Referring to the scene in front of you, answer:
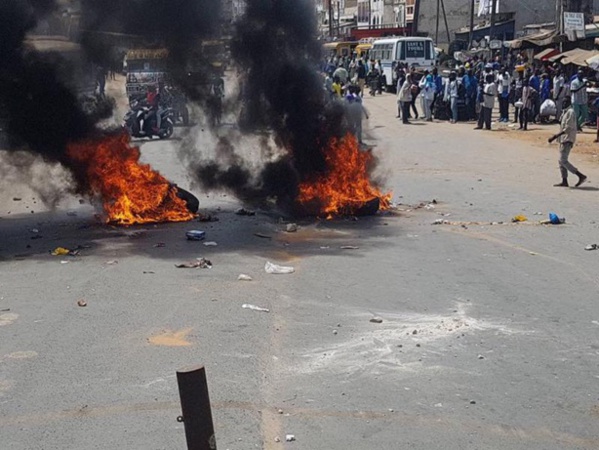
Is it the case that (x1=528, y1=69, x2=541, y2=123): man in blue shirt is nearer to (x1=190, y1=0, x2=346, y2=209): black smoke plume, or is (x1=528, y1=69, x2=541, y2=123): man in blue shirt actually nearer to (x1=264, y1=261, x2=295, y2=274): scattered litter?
(x1=190, y1=0, x2=346, y2=209): black smoke plume

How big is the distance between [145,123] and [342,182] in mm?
8862

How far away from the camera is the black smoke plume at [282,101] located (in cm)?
1271

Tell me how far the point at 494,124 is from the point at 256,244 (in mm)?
18252

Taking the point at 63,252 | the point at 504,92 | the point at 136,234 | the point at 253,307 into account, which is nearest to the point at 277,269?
the point at 253,307

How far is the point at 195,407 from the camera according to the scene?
10.0ft

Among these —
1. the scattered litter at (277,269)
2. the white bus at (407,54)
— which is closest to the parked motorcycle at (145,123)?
the scattered litter at (277,269)

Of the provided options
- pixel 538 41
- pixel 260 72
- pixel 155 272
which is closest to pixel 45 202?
pixel 260 72

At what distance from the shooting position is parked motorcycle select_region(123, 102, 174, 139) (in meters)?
19.8

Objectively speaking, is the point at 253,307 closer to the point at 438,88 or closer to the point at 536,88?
the point at 536,88

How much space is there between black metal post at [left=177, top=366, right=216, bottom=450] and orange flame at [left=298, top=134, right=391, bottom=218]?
30.2ft

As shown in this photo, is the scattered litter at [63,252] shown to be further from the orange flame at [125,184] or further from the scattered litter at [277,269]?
the scattered litter at [277,269]

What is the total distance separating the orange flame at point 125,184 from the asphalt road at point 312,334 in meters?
0.51

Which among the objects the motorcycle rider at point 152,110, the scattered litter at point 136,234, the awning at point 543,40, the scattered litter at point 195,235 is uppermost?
the awning at point 543,40

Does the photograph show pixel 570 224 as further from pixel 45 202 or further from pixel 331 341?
pixel 45 202
